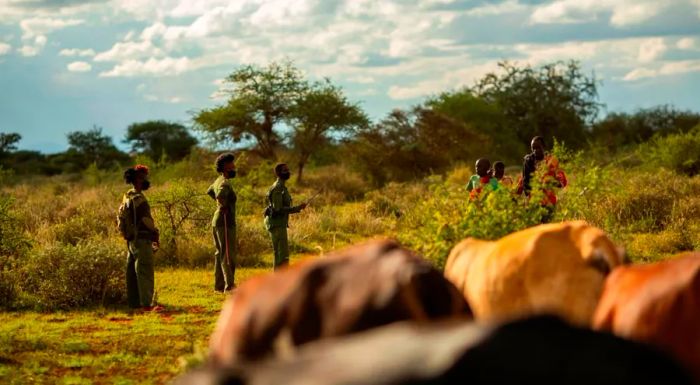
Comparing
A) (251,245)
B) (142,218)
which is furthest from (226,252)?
(251,245)

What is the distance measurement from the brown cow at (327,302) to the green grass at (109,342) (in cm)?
202

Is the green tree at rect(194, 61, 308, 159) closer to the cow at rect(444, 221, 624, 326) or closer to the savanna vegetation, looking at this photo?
the savanna vegetation

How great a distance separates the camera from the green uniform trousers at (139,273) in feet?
38.7

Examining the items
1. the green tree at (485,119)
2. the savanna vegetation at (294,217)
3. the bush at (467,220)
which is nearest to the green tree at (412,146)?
the savanna vegetation at (294,217)

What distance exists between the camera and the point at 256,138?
3759cm

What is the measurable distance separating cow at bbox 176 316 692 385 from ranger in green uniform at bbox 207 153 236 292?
9406 mm

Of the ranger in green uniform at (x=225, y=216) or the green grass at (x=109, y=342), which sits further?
the ranger in green uniform at (x=225, y=216)

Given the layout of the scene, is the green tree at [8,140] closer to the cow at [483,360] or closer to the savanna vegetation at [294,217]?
the savanna vegetation at [294,217]

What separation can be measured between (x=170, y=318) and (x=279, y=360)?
330 inches

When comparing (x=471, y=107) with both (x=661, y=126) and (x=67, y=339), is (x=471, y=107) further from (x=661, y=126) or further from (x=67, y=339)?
(x=67, y=339)

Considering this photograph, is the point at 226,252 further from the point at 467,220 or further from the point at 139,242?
the point at 467,220

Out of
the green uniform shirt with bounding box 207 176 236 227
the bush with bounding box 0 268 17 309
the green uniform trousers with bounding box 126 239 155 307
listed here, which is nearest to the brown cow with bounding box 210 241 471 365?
the green uniform trousers with bounding box 126 239 155 307

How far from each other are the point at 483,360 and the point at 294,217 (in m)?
17.9

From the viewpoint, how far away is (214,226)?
499 inches
